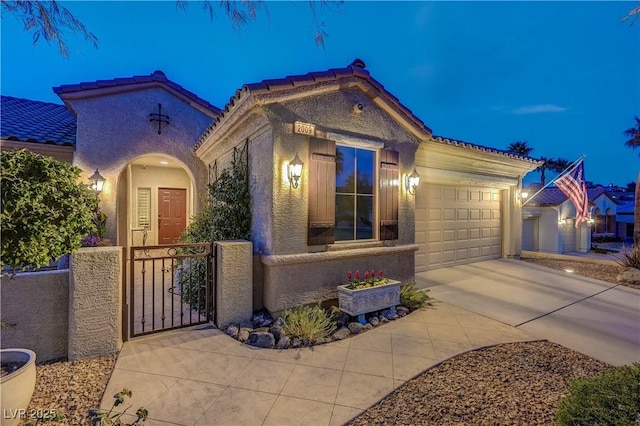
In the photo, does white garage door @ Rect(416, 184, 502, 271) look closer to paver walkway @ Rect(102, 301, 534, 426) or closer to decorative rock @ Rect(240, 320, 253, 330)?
paver walkway @ Rect(102, 301, 534, 426)

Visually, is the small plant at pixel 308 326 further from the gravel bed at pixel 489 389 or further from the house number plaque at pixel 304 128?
the house number plaque at pixel 304 128

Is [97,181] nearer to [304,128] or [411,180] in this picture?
[304,128]

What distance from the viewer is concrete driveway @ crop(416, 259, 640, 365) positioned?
4.15 meters

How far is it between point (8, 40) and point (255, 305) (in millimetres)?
4785

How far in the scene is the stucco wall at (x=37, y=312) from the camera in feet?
10.4

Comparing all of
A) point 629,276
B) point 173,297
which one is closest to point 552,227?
point 629,276

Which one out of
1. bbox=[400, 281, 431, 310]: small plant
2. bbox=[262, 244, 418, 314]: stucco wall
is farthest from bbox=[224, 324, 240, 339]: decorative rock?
bbox=[400, 281, 431, 310]: small plant

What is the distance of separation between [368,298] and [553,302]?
13.5ft

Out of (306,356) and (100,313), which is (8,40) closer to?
(100,313)

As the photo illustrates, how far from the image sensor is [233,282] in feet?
14.8

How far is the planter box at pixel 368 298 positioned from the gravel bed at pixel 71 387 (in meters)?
3.26

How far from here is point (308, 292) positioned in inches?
198

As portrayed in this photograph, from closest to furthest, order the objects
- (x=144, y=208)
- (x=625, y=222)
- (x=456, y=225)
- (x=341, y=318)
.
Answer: (x=341, y=318), (x=456, y=225), (x=144, y=208), (x=625, y=222)

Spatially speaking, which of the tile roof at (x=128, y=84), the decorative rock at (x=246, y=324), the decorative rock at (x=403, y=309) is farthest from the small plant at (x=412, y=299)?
the tile roof at (x=128, y=84)
